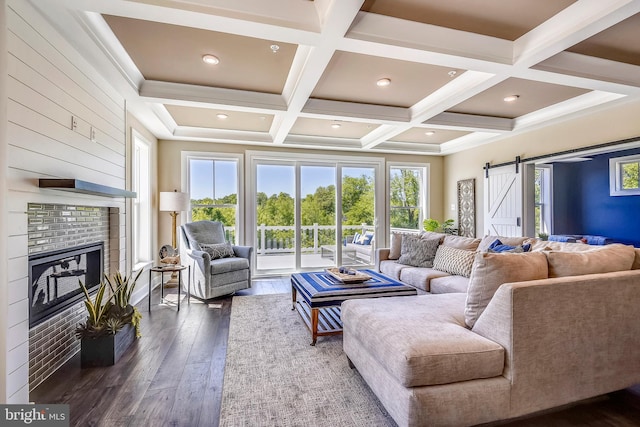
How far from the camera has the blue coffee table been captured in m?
2.72

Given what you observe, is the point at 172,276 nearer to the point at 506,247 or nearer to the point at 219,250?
the point at 219,250

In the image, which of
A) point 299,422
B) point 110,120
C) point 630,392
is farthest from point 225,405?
point 110,120

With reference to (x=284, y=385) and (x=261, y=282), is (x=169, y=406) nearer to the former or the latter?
(x=284, y=385)

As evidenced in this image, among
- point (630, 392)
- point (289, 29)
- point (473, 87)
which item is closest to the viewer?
point (630, 392)

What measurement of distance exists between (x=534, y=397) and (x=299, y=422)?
1.27 m

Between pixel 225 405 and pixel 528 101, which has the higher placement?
pixel 528 101

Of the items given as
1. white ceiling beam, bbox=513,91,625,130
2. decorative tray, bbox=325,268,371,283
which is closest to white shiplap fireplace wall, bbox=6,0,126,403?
decorative tray, bbox=325,268,371,283

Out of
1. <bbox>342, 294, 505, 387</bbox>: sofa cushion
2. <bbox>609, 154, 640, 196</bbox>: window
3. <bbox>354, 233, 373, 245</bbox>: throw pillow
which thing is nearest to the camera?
<bbox>342, 294, 505, 387</bbox>: sofa cushion

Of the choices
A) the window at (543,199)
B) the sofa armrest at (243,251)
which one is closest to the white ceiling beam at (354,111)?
the sofa armrest at (243,251)

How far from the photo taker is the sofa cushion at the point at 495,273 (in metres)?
1.78

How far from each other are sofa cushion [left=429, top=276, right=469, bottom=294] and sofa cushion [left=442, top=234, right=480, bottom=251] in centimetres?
63

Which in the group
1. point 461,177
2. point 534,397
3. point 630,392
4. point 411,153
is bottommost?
point 630,392

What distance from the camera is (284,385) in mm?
2086

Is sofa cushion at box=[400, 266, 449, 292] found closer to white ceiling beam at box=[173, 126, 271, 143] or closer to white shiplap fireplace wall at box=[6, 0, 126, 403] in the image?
white ceiling beam at box=[173, 126, 271, 143]
